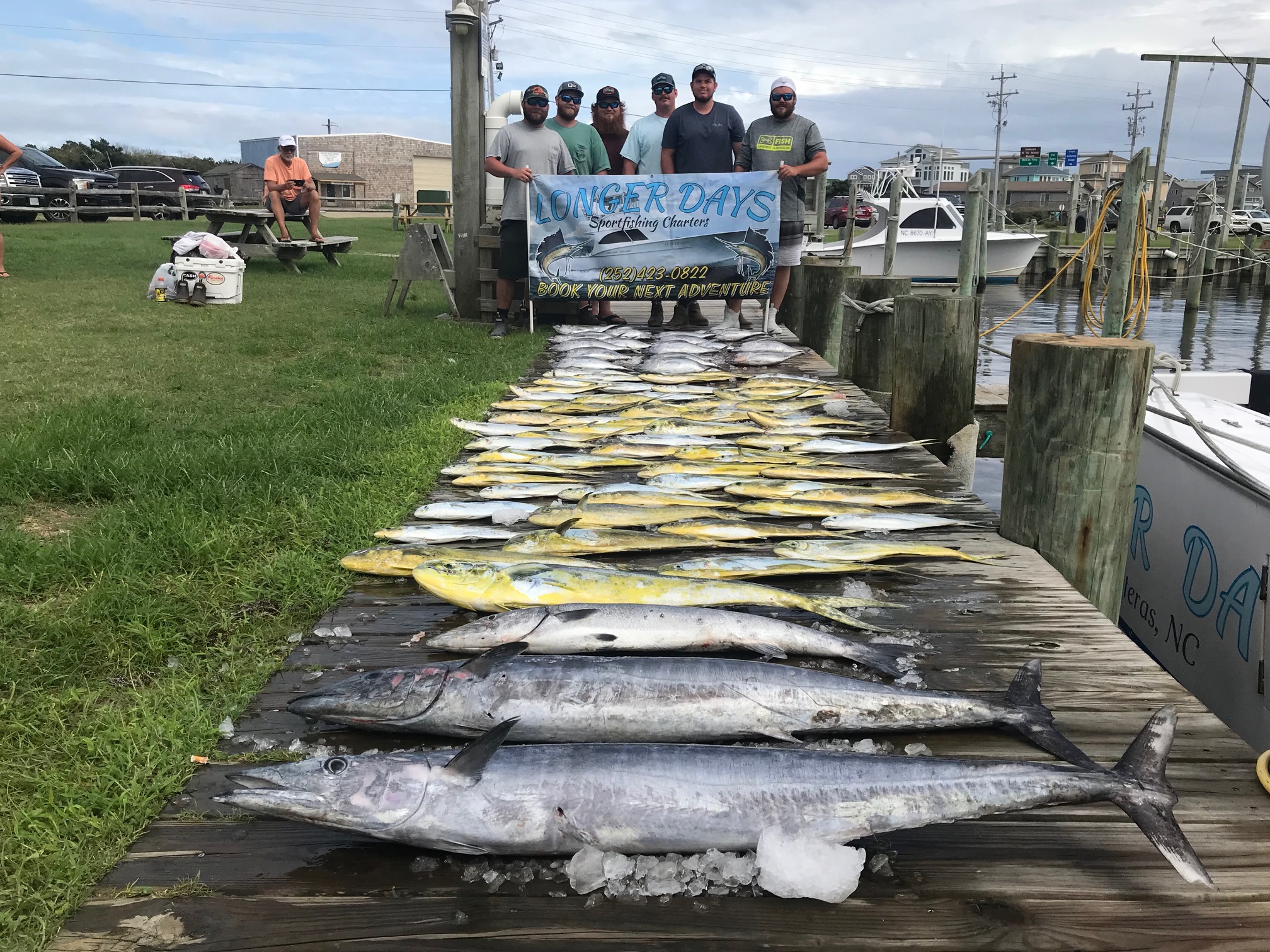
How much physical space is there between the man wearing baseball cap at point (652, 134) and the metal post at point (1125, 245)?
5.08 metres

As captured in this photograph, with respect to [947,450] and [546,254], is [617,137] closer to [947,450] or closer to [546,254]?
[546,254]

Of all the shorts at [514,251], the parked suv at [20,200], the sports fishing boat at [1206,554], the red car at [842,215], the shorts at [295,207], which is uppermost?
the red car at [842,215]

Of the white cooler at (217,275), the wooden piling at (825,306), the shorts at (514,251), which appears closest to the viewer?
the wooden piling at (825,306)

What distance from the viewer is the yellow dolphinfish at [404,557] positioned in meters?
3.30

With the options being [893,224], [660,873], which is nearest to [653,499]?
[660,873]

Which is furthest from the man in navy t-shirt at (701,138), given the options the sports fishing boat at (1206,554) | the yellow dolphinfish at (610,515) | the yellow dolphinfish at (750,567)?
the yellow dolphinfish at (750,567)

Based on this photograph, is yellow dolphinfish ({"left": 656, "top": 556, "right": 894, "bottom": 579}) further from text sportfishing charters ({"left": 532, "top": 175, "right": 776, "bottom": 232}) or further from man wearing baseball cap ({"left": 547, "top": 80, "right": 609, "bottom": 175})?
man wearing baseball cap ({"left": 547, "top": 80, "right": 609, "bottom": 175})

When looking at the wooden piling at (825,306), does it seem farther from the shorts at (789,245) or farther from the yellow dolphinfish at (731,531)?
the yellow dolphinfish at (731,531)

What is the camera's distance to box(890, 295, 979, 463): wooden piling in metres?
5.58

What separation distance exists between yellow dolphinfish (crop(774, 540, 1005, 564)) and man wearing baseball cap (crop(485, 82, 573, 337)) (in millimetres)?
6979

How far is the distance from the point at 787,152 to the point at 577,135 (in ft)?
8.00

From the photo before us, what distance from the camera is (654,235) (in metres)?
9.67

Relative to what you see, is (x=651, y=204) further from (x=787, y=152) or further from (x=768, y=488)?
(x=768, y=488)

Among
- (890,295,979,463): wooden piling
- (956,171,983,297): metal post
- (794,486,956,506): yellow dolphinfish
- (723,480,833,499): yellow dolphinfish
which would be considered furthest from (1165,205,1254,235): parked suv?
(723,480,833,499): yellow dolphinfish
